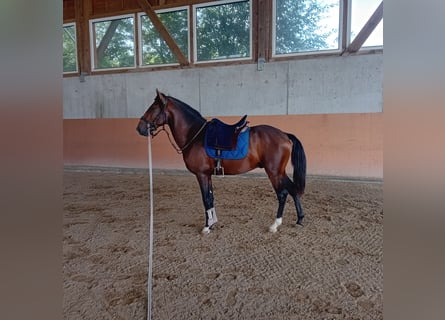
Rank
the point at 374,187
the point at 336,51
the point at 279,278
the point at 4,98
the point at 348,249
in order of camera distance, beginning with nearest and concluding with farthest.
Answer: the point at 4,98
the point at 279,278
the point at 348,249
the point at 374,187
the point at 336,51

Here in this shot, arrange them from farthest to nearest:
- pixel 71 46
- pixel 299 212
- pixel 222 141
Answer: pixel 71 46
pixel 299 212
pixel 222 141

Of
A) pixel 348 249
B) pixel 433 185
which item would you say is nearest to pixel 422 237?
pixel 433 185

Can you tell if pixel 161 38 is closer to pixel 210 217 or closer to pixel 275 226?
pixel 210 217

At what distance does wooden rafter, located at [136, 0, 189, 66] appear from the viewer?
5.84 metres

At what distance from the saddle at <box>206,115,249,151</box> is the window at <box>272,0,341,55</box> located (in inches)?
129

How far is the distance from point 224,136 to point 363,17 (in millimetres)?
3778

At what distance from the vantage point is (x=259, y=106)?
5.39 m

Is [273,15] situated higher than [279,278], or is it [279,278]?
[273,15]

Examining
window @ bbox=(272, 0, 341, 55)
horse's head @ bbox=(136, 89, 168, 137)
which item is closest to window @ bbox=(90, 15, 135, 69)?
window @ bbox=(272, 0, 341, 55)

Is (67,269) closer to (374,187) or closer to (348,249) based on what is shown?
(348,249)

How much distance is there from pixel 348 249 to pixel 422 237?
2.02 m

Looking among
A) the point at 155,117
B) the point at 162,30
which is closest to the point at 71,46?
the point at 162,30

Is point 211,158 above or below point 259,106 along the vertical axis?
below

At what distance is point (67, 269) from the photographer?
1.95 meters
